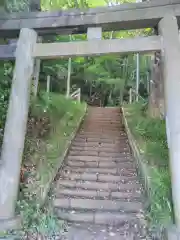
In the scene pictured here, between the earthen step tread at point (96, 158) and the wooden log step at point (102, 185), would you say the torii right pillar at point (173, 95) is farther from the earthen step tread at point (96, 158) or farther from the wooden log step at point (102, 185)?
the earthen step tread at point (96, 158)

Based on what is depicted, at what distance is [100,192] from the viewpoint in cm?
539

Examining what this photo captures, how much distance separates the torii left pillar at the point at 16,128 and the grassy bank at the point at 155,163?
Answer: 7.93ft

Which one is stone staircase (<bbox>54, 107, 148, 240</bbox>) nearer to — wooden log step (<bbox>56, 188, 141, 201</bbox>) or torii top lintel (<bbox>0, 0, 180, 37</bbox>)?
wooden log step (<bbox>56, 188, 141, 201</bbox>)

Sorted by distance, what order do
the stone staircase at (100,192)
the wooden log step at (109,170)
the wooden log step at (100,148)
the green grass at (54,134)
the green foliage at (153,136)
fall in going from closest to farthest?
the stone staircase at (100,192)
the green grass at (54,134)
the green foliage at (153,136)
the wooden log step at (109,170)
the wooden log step at (100,148)

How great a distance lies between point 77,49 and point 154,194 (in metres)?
3.01

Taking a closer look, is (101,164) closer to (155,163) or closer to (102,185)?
(102,185)

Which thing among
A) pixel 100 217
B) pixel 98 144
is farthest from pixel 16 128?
pixel 98 144

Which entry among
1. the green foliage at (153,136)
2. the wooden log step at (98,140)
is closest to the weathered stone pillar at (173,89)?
the green foliage at (153,136)

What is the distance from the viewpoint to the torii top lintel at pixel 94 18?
15.6 feet

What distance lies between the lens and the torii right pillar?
13.3ft

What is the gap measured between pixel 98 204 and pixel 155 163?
1.54 meters

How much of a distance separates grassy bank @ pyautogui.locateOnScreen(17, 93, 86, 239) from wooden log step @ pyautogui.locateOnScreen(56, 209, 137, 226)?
29cm

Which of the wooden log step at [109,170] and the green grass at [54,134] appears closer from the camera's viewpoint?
the green grass at [54,134]

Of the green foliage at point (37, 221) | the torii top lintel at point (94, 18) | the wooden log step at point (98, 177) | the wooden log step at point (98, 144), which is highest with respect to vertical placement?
the torii top lintel at point (94, 18)
